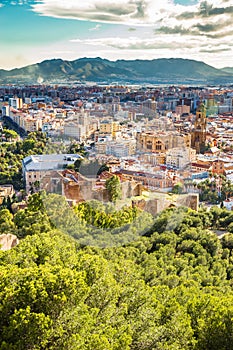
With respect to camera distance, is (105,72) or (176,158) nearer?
(176,158)

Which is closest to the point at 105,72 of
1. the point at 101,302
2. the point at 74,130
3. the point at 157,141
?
the point at 74,130

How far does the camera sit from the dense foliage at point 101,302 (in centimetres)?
176

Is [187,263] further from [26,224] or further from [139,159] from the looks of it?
[139,159]

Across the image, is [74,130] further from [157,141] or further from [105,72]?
[105,72]

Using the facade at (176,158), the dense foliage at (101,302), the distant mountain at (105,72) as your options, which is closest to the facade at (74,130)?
the dense foliage at (101,302)

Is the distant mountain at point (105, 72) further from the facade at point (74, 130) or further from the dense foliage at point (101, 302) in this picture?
the facade at point (74, 130)

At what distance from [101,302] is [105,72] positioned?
3652cm

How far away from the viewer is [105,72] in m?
37.5

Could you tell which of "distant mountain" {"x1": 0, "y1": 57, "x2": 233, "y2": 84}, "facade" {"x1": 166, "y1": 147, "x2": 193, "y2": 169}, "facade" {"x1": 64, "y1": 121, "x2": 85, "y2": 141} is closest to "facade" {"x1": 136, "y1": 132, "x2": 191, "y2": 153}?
"facade" {"x1": 166, "y1": 147, "x2": 193, "y2": 169}

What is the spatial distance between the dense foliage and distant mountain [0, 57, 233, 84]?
30534 mm

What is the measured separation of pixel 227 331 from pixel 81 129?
127 cm

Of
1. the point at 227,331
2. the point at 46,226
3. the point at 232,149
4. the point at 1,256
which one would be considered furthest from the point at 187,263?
the point at 232,149

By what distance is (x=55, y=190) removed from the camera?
182 centimetres

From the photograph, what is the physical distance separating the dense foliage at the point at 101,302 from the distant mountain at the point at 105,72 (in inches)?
1202
